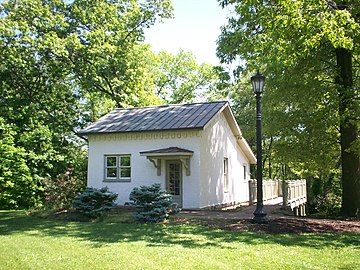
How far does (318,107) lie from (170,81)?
29.5 m

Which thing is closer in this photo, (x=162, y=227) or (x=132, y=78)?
(x=162, y=227)

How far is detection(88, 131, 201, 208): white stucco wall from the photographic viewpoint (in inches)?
749

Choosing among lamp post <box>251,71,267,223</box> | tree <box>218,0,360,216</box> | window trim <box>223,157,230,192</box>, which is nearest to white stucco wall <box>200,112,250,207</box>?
window trim <box>223,157,230,192</box>

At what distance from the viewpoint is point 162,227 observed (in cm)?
1345

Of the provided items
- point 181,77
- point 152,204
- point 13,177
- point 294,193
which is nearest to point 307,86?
point 294,193

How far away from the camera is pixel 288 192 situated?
20.8m

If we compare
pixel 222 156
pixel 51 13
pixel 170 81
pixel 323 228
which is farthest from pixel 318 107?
pixel 170 81

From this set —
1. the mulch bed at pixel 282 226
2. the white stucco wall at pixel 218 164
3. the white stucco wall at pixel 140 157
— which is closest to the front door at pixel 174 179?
the white stucco wall at pixel 140 157

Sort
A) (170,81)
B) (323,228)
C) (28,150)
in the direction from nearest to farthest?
(323,228) < (28,150) < (170,81)

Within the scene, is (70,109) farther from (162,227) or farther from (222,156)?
(162,227)

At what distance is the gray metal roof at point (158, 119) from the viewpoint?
1967cm

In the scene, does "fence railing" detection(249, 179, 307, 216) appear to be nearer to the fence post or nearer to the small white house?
the fence post

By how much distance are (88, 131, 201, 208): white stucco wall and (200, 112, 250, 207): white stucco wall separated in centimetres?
43

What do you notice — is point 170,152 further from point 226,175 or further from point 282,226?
point 282,226
